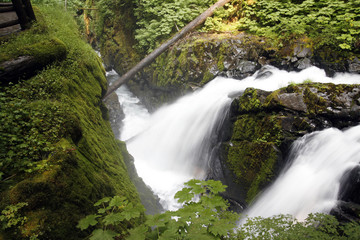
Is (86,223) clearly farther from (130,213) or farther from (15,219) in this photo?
(15,219)

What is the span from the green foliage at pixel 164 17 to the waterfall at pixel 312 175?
860 centimetres

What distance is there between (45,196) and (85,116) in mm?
2311

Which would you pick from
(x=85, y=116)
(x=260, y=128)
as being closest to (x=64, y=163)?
(x=85, y=116)

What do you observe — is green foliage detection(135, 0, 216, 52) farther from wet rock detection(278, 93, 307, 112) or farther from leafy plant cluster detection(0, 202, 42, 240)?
leafy plant cluster detection(0, 202, 42, 240)

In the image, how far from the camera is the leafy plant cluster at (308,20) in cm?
694

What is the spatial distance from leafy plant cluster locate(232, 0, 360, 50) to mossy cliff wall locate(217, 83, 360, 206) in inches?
118

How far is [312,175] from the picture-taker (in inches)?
168

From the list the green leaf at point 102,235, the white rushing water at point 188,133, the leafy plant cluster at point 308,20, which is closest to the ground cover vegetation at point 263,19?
the leafy plant cluster at point 308,20

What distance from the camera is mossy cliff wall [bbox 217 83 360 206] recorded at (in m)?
4.73

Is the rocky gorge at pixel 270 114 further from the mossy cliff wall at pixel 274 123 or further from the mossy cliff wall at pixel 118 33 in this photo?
the mossy cliff wall at pixel 118 33

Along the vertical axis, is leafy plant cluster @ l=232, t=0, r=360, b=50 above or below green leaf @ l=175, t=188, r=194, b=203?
above

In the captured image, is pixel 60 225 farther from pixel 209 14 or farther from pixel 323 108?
pixel 209 14

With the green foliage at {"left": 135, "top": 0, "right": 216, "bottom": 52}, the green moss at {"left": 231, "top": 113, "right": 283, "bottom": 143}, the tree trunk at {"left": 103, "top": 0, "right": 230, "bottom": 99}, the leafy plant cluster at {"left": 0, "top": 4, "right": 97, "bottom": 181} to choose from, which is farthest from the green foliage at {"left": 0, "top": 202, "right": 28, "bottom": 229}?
the green foliage at {"left": 135, "top": 0, "right": 216, "bottom": 52}

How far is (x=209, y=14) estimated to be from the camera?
407 inches
